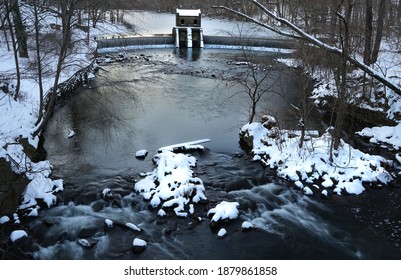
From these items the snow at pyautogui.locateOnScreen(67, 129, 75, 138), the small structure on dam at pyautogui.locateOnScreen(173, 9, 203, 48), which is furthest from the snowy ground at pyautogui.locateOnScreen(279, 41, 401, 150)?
the small structure on dam at pyautogui.locateOnScreen(173, 9, 203, 48)

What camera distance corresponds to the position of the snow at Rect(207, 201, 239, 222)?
888 cm

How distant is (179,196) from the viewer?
9.59 m

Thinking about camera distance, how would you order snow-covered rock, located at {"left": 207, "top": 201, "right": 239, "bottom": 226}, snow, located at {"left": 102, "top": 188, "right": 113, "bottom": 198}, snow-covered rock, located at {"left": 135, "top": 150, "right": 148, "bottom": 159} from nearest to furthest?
snow-covered rock, located at {"left": 207, "top": 201, "right": 239, "bottom": 226} < snow, located at {"left": 102, "top": 188, "right": 113, "bottom": 198} < snow-covered rock, located at {"left": 135, "top": 150, "right": 148, "bottom": 159}

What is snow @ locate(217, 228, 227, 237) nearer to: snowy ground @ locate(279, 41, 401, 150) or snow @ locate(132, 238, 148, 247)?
snow @ locate(132, 238, 148, 247)

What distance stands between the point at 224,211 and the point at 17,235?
4644 mm

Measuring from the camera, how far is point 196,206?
946 centimetres

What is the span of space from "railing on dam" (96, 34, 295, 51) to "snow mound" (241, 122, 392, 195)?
17.8 meters


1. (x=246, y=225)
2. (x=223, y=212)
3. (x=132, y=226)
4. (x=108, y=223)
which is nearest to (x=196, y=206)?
(x=223, y=212)

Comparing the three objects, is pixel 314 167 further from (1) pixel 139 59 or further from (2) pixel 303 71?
(1) pixel 139 59

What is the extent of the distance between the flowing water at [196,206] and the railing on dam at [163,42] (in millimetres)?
13119

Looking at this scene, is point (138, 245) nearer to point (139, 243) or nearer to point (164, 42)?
point (139, 243)

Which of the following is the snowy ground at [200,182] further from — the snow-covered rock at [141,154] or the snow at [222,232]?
the snow-covered rock at [141,154]

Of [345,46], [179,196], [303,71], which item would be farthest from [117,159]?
[345,46]

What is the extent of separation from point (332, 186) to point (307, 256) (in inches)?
130
